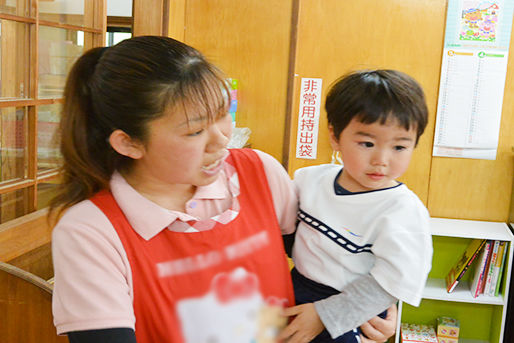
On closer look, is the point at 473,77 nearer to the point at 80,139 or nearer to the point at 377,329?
the point at 377,329

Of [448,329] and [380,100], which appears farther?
[448,329]

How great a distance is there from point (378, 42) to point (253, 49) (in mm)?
760

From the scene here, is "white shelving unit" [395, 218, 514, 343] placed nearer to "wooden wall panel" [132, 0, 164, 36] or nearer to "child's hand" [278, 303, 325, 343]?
"wooden wall panel" [132, 0, 164, 36]

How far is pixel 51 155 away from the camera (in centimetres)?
206

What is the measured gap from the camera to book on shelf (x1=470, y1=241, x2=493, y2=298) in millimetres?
3131

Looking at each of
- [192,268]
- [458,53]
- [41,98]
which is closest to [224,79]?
[192,268]

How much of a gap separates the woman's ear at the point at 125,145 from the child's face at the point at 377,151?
43 cm

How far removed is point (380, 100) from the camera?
3.58ft

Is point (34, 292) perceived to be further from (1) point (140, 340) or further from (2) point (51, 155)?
(2) point (51, 155)

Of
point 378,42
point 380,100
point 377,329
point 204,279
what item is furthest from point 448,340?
point 204,279

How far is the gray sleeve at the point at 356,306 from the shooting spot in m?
1.08

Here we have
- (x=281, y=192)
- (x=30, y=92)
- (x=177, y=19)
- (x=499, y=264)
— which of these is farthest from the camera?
(x=177, y=19)

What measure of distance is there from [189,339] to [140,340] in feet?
0.29

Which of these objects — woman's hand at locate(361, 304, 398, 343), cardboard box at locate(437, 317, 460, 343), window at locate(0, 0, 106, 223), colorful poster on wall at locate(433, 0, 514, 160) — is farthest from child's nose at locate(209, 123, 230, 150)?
cardboard box at locate(437, 317, 460, 343)
